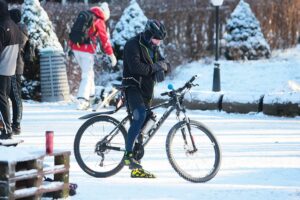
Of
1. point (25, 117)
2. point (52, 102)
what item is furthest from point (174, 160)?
point (52, 102)

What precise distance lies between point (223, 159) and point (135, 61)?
1.90 m

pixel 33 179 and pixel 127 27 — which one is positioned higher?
pixel 127 27

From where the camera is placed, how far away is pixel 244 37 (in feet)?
68.3

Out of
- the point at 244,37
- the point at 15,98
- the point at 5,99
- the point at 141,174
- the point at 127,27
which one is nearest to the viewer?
the point at 141,174

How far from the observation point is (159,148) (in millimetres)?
9875

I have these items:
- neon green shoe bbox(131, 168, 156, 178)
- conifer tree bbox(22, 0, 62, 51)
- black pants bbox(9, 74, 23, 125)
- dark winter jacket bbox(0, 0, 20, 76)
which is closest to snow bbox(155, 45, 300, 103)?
conifer tree bbox(22, 0, 62, 51)

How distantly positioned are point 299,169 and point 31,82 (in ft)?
25.6

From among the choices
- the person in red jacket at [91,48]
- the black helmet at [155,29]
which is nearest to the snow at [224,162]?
the person in red jacket at [91,48]

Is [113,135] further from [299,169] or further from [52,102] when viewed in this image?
[52,102]

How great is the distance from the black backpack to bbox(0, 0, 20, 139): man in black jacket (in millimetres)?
2938

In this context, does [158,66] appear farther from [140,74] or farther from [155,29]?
[155,29]

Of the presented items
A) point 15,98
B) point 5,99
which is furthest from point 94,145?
point 15,98

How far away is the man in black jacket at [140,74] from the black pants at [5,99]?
2411 millimetres

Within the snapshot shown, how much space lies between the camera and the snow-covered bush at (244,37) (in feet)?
68.3
